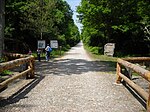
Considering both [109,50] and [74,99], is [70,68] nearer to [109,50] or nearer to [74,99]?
[74,99]

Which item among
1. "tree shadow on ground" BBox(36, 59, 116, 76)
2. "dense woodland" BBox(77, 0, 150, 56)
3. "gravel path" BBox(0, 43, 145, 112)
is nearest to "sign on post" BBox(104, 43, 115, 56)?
"dense woodland" BBox(77, 0, 150, 56)

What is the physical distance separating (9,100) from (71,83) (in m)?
3.99

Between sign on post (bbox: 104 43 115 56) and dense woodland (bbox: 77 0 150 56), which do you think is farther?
dense woodland (bbox: 77 0 150 56)

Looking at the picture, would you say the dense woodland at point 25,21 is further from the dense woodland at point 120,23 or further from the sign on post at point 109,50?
the sign on post at point 109,50

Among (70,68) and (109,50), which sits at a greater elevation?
(109,50)

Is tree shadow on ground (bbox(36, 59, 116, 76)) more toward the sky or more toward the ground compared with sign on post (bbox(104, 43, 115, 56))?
more toward the ground

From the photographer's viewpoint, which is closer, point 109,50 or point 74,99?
point 74,99

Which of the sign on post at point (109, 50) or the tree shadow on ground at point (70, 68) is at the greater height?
the sign on post at point (109, 50)

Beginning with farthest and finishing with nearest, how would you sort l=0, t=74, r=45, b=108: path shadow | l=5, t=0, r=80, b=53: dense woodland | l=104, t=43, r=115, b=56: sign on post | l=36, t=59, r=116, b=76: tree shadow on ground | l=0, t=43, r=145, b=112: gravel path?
l=104, t=43, r=115, b=56: sign on post < l=5, t=0, r=80, b=53: dense woodland < l=36, t=59, r=116, b=76: tree shadow on ground < l=0, t=74, r=45, b=108: path shadow < l=0, t=43, r=145, b=112: gravel path

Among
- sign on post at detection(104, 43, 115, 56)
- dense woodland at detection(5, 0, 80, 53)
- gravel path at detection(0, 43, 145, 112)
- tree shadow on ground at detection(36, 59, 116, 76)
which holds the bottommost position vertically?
gravel path at detection(0, 43, 145, 112)

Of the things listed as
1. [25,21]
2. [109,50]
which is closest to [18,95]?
[25,21]

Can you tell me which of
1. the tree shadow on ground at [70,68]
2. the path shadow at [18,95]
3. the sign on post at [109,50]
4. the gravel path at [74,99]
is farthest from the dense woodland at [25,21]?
the gravel path at [74,99]

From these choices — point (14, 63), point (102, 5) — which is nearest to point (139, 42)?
point (102, 5)

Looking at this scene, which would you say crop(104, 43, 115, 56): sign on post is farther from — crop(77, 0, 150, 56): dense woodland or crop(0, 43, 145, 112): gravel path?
crop(0, 43, 145, 112): gravel path
